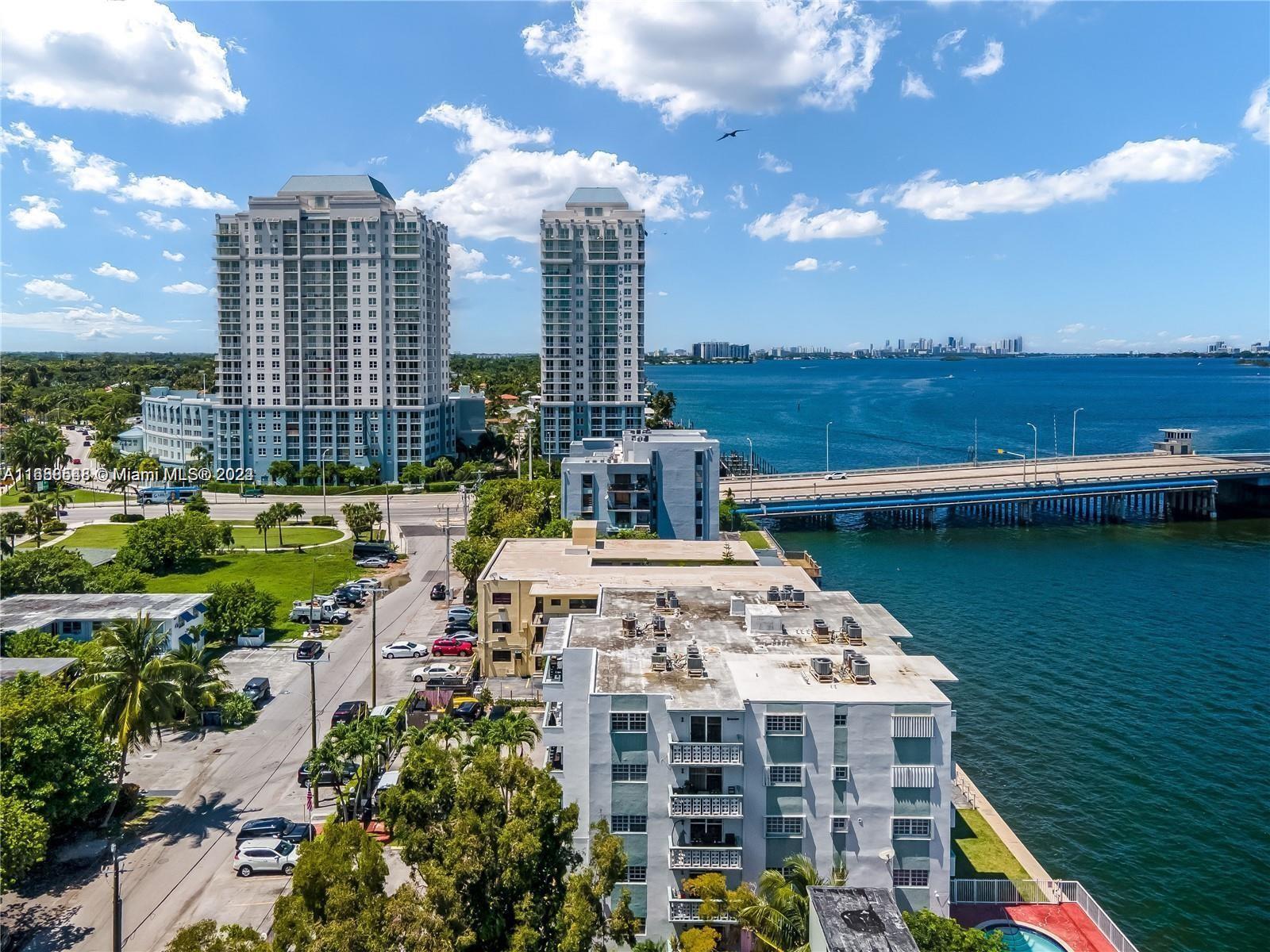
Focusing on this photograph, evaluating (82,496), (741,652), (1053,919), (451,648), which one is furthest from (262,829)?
(82,496)

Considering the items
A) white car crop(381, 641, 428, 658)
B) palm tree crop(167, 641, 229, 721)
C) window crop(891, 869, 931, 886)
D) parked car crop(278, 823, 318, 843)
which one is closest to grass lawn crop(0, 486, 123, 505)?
white car crop(381, 641, 428, 658)

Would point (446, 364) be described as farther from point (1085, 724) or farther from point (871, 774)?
point (871, 774)

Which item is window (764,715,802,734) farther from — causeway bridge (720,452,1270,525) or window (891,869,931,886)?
causeway bridge (720,452,1270,525)

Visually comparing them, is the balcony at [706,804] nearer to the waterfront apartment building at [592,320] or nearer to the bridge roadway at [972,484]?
the bridge roadway at [972,484]

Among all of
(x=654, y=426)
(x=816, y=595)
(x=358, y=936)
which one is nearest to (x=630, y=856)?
(x=358, y=936)

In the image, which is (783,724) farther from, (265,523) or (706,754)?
(265,523)

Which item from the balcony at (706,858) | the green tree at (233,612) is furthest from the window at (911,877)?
the green tree at (233,612)
